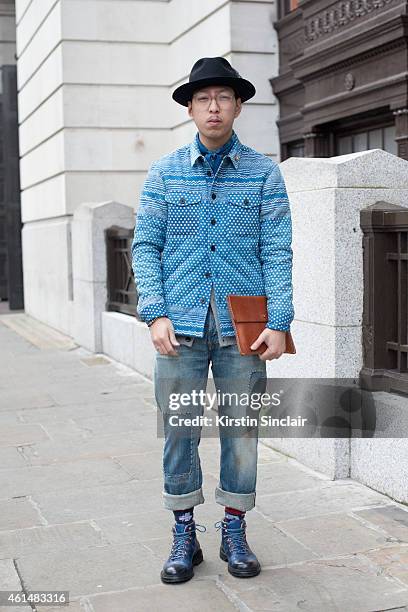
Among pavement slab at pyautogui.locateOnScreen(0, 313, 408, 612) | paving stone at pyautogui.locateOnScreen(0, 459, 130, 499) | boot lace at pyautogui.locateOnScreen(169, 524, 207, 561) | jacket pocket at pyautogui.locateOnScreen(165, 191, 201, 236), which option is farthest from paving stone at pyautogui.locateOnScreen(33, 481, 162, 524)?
jacket pocket at pyautogui.locateOnScreen(165, 191, 201, 236)

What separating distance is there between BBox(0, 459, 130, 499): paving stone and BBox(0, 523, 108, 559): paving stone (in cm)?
72

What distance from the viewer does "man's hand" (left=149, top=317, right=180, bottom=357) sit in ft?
12.0

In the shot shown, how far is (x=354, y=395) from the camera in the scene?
532 centimetres

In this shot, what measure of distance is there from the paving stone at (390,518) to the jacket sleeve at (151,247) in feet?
5.51

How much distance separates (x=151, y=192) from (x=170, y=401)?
917 mm

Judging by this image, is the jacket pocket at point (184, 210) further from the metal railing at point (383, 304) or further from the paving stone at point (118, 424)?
the paving stone at point (118, 424)

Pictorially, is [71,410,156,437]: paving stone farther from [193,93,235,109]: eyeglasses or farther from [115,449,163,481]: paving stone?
[193,93,235,109]: eyeglasses

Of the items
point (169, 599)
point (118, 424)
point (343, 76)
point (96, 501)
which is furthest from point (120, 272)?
point (169, 599)

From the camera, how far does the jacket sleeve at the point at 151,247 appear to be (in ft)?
12.2

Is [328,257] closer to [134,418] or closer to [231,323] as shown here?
[231,323]

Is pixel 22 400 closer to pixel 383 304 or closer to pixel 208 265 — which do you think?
pixel 383 304

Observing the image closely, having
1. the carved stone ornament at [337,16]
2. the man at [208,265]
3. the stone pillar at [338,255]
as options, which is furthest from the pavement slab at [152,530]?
the carved stone ornament at [337,16]

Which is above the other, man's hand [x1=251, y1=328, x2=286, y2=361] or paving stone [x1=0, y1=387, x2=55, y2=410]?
man's hand [x1=251, y1=328, x2=286, y2=361]

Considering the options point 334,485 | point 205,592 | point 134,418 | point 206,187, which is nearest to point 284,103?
point 134,418
